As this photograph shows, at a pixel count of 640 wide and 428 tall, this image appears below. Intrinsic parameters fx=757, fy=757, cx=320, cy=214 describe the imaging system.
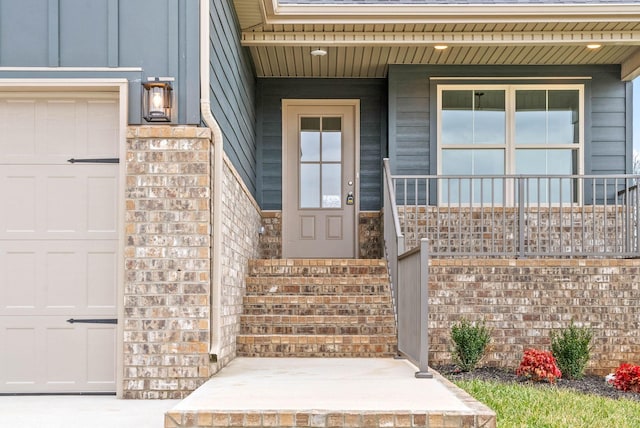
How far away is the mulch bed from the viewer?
20.1 ft

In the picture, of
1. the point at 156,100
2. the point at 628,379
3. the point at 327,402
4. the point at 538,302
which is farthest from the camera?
the point at 538,302

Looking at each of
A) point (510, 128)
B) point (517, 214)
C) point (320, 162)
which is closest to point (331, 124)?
point (320, 162)

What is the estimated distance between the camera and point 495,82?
926 centimetres

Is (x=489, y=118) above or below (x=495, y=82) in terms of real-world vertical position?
below

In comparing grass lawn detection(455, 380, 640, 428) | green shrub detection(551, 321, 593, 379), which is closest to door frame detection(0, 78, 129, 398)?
grass lawn detection(455, 380, 640, 428)

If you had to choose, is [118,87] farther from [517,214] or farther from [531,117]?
[531,117]

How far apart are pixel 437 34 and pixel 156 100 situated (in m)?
4.04

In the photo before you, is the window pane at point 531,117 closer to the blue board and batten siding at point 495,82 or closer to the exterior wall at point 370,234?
the blue board and batten siding at point 495,82

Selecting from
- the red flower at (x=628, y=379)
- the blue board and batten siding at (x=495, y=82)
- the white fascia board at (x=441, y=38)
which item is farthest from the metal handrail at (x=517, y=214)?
the red flower at (x=628, y=379)

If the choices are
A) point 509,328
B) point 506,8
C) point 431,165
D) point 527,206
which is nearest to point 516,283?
point 509,328

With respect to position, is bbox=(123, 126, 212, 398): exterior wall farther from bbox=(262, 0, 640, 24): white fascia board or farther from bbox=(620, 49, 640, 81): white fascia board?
bbox=(620, 49, 640, 81): white fascia board

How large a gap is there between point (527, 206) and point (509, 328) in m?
1.75

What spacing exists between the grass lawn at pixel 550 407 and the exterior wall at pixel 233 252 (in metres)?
1.90

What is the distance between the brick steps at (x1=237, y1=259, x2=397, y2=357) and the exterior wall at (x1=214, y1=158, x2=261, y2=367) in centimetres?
20
